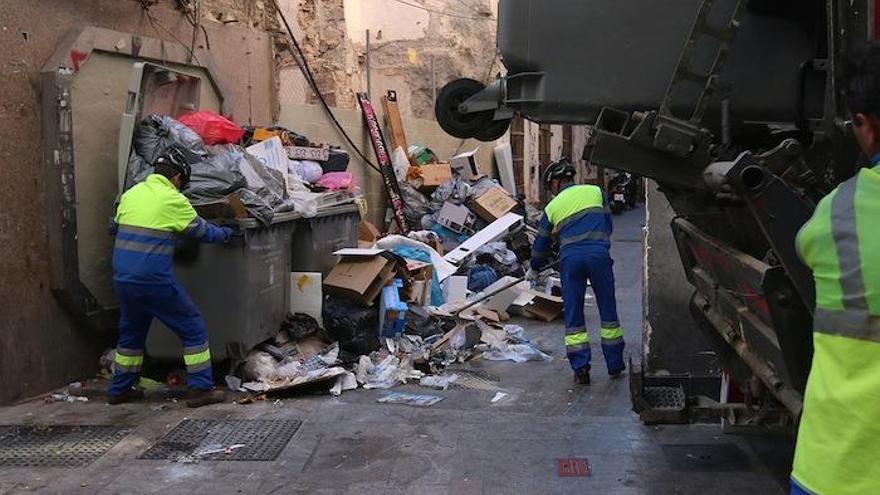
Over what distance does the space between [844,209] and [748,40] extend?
75.3 inches

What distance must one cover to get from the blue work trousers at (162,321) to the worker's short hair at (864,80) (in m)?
4.28

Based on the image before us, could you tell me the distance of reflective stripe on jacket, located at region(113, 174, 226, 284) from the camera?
5.02 meters

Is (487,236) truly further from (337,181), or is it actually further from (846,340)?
(846,340)

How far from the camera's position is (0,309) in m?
5.11

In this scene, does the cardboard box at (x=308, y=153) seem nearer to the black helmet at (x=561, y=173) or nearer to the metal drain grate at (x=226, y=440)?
the black helmet at (x=561, y=173)

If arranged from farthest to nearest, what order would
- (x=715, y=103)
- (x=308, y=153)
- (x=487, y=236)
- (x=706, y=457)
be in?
(x=487, y=236)
(x=308, y=153)
(x=706, y=457)
(x=715, y=103)

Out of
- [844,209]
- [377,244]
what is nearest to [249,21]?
[377,244]

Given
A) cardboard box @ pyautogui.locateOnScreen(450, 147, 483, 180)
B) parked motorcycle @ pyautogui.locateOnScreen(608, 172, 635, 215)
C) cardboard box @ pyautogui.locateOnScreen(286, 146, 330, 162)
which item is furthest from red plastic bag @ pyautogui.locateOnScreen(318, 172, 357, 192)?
parked motorcycle @ pyautogui.locateOnScreen(608, 172, 635, 215)

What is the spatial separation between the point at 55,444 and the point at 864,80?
14.4 ft

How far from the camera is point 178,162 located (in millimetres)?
5223

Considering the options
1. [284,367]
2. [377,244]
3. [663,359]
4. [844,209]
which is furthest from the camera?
[377,244]

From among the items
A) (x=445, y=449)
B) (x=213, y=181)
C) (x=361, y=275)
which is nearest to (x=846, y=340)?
(x=445, y=449)

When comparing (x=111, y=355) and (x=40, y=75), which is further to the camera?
(x=111, y=355)

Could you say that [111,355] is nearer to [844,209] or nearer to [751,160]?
[751,160]
